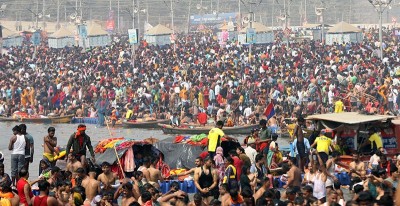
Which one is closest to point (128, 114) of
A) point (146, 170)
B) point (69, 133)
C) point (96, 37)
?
point (69, 133)

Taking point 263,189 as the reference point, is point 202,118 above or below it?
above

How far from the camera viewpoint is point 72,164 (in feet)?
70.8

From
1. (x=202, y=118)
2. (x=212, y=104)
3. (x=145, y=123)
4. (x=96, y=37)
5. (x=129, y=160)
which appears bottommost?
(x=129, y=160)

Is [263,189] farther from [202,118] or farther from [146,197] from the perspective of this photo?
[202,118]

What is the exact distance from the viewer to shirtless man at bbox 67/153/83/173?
2148 cm

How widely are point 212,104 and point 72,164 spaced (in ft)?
62.4

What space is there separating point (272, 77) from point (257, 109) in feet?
19.9

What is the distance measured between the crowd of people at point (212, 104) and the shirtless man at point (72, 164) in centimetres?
3

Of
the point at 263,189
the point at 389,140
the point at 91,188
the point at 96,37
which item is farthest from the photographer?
the point at 96,37

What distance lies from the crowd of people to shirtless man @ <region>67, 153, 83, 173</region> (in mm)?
30

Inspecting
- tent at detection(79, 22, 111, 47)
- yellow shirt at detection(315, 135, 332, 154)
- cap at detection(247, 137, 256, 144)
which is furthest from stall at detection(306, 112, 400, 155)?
tent at detection(79, 22, 111, 47)

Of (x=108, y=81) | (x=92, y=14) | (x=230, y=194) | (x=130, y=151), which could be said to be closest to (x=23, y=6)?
(x=92, y=14)

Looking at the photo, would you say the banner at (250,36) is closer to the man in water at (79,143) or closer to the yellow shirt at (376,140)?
the yellow shirt at (376,140)

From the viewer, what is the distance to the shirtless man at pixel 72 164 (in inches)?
846
